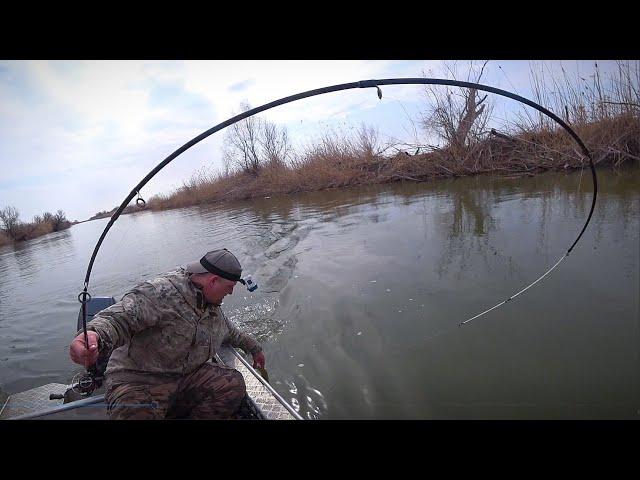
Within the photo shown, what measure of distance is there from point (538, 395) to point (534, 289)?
6.84 ft

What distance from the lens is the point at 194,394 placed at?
287 cm

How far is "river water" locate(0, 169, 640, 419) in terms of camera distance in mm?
3135

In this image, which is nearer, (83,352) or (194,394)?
(83,352)

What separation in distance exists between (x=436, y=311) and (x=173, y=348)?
10.6 feet

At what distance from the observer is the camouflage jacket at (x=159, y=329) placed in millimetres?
2475

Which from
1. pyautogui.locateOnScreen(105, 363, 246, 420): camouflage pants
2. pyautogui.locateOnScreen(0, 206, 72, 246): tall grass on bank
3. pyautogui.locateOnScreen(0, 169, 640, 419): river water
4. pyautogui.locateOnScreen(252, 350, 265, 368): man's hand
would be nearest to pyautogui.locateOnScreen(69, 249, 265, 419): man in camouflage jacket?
pyautogui.locateOnScreen(105, 363, 246, 420): camouflage pants

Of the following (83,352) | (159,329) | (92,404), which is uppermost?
(83,352)

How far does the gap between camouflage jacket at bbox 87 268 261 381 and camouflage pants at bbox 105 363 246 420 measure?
0.09m

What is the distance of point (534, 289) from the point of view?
4680 mm

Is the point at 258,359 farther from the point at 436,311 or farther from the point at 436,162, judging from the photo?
the point at 436,162

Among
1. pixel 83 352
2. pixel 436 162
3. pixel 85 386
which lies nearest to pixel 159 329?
pixel 83 352

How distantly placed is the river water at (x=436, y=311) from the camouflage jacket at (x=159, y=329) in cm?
121
